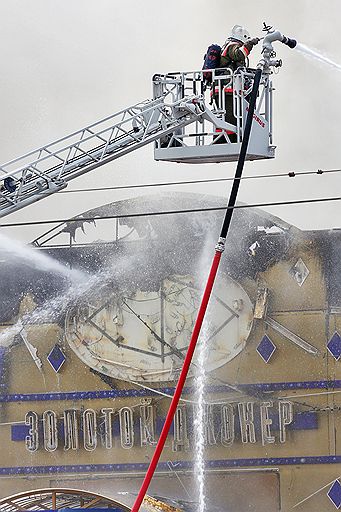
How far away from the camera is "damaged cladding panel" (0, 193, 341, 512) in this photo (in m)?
15.2

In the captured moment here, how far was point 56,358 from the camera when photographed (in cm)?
1592

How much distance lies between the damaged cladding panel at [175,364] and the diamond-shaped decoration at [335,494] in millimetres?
24

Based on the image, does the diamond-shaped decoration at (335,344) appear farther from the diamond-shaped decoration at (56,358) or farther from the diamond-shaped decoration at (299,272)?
the diamond-shaped decoration at (56,358)

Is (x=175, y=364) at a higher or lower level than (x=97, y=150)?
lower

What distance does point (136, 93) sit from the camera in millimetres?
18062

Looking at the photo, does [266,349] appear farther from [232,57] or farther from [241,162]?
[241,162]

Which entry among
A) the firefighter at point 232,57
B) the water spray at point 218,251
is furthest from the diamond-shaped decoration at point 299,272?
the water spray at point 218,251

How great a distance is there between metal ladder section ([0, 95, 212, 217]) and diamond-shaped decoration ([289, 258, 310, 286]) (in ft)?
9.94

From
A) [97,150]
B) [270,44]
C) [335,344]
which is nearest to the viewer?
[270,44]

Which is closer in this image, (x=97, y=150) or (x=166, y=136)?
(x=97, y=150)

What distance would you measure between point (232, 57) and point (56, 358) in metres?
4.75

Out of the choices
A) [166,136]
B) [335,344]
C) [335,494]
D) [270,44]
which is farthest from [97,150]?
[335,494]

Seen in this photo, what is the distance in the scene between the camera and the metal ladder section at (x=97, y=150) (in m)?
12.6

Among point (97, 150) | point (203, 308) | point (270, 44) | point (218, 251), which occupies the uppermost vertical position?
point (270, 44)
